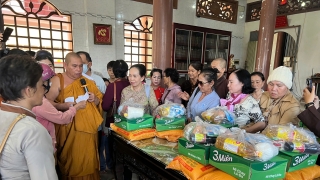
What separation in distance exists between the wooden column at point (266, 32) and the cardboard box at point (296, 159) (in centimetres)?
338

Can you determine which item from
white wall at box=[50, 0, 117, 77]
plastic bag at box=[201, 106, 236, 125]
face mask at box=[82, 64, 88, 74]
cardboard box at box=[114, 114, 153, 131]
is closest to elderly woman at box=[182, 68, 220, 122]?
plastic bag at box=[201, 106, 236, 125]

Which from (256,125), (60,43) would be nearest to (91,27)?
(60,43)

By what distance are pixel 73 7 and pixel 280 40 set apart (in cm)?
660

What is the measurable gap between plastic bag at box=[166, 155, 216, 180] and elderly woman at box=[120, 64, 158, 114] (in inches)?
35.8

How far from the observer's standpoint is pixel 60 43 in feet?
14.2

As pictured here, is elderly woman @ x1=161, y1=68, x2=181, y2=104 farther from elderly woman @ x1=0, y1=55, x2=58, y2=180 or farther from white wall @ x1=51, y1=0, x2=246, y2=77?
white wall @ x1=51, y1=0, x2=246, y2=77

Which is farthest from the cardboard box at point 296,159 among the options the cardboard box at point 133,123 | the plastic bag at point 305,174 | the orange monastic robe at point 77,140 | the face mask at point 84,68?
the face mask at point 84,68

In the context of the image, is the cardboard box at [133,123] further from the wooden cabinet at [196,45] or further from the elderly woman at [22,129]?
the wooden cabinet at [196,45]

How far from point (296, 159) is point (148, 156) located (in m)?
0.85

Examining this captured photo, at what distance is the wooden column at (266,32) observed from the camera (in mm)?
3977

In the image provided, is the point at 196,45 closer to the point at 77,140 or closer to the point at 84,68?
the point at 84,68

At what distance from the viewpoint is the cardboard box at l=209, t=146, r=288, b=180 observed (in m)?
0.88

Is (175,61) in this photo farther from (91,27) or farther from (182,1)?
(91,27)

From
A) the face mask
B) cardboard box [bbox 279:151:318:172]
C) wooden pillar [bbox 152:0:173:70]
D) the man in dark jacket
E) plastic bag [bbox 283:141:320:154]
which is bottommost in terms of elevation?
cardboard box [bbox 279:151:318:172]
